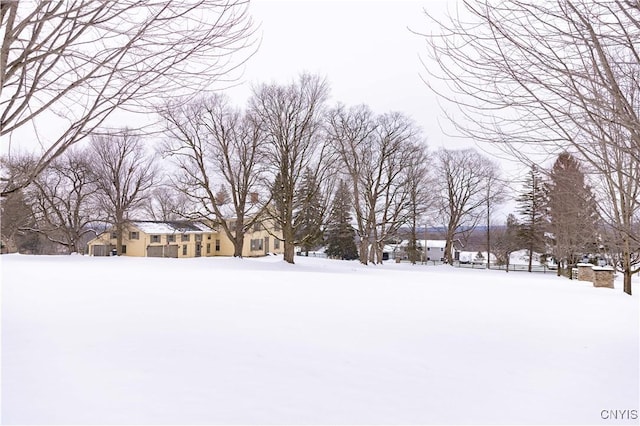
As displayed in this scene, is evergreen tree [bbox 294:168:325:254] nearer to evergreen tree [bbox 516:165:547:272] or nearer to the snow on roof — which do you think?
the snow on roof

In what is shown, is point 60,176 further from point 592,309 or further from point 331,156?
point 592,309

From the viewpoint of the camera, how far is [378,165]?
27797 mm

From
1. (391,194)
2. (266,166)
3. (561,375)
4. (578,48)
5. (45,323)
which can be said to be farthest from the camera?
(391,194)

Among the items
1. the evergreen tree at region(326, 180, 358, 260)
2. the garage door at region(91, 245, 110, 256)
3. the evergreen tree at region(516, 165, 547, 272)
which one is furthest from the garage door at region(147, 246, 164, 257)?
the evergreen tree at region(516, 165, 547, 272)

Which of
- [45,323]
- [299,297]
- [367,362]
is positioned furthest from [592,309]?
[45,323]

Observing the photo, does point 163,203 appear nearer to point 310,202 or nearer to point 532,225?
point 310,202

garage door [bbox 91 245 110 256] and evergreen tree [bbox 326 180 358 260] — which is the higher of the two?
evergreen tree [bbox 326 180 358 260]

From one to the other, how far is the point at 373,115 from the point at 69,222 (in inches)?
840

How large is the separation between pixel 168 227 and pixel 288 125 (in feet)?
60.1

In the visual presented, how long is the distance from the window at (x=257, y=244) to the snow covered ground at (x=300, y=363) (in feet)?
102

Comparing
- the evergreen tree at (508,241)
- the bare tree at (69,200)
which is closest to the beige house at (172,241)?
the bare tree at (69,200)

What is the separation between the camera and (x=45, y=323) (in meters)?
4.39

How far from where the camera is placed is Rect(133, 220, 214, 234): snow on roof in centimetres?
3256

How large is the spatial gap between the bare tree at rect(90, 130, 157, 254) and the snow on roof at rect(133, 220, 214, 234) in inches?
91.1
